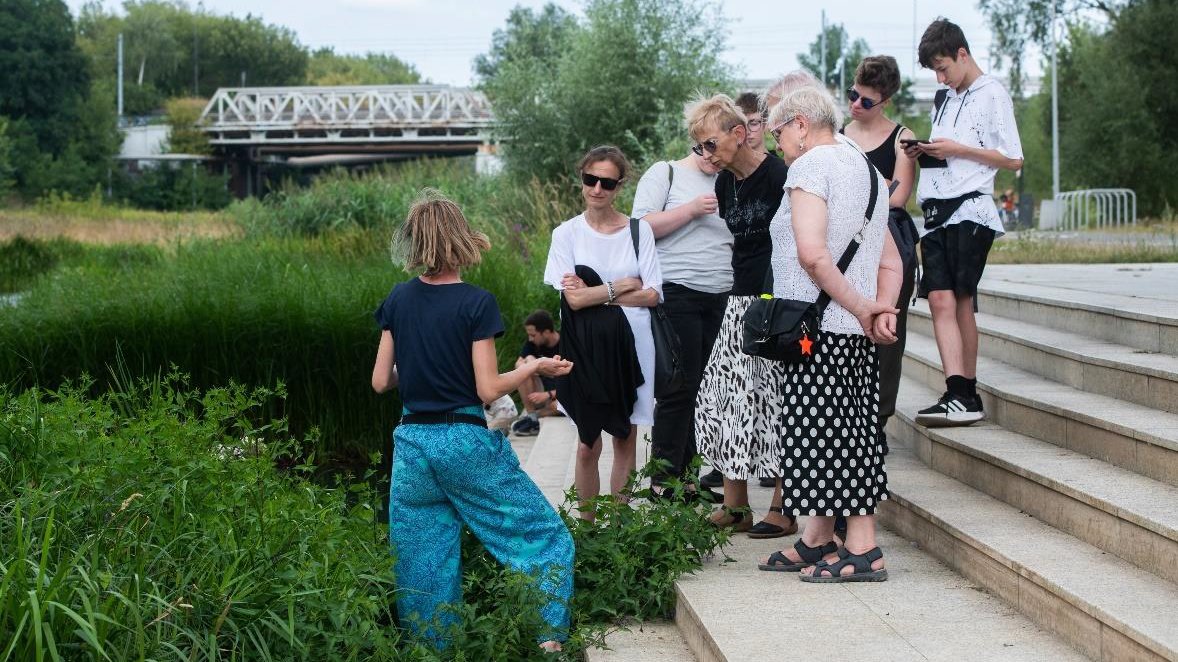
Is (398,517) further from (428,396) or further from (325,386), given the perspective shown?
(325,386)

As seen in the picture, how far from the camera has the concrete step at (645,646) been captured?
3883 millimetres

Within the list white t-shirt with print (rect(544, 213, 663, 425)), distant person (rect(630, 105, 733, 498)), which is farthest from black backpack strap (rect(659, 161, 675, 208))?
white t-shirt with print (rect(544, 213, 663, 425))

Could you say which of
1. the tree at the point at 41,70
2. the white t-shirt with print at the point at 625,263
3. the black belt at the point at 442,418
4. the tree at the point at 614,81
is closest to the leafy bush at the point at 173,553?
the black belt at the point at 442,418

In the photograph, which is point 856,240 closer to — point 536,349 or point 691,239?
point 691,239

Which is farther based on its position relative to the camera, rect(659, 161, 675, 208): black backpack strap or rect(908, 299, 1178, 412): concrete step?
rect(659, 161, 675, 208): black backpack strap

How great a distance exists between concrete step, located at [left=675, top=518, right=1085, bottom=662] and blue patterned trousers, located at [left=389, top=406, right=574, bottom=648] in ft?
1.45

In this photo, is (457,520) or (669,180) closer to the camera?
(457,520)

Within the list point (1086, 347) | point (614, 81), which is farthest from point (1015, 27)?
point (1086, 347)

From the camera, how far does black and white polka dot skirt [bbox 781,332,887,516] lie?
4.03m

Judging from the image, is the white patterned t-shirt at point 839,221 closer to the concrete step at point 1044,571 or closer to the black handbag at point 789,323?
the black handbag at point 789,323

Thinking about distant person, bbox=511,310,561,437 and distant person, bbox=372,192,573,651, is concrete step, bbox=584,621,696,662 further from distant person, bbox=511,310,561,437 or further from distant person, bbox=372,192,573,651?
distant person, bbox=511,310,561,437

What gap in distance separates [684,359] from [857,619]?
166 cm

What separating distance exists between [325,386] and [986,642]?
19.2 feet

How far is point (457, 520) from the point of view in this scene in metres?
4.16
